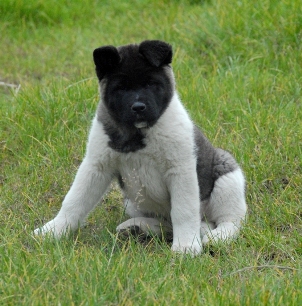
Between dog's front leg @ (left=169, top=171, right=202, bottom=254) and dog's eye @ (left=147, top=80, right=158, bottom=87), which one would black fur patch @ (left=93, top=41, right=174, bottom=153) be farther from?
dog's front leg @ (left=169, top=171, right=202, bottom=254)

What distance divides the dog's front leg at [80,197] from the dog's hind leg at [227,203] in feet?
3.04

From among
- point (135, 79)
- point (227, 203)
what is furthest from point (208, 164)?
point (135, 79)

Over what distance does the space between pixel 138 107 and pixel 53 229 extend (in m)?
1.13

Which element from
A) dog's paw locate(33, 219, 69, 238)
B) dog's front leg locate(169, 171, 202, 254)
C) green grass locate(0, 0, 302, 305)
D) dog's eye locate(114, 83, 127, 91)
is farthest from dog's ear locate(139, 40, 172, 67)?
dog's paw locate(33, 219, 69, 238)

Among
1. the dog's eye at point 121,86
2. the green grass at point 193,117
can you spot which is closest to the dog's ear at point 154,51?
the dog's eye at point 121,86

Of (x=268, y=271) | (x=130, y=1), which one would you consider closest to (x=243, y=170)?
(x=268, y=271)

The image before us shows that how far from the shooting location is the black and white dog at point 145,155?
5293 mm

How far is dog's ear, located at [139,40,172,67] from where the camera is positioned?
5270 mm

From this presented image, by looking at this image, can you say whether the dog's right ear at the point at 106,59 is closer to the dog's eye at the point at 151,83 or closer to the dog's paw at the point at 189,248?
the dog's eye at the point at 151,83

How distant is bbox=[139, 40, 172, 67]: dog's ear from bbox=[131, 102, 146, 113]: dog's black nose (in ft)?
1.09

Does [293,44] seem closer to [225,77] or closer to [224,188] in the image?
[225,77]

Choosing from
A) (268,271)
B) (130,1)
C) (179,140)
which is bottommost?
(130,1)

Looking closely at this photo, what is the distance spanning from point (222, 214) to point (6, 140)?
243cm

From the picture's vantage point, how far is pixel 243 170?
6.50 meters
